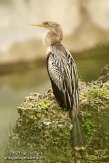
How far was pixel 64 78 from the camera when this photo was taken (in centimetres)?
496

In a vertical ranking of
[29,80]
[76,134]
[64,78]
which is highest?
[64,78]

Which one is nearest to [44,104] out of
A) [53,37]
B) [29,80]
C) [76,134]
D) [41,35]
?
[76,134]

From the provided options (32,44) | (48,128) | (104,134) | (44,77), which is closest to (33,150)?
(48,128)

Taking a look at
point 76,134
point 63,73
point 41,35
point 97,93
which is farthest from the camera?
point 41,35

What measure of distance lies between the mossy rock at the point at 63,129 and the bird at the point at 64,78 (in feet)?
0.24

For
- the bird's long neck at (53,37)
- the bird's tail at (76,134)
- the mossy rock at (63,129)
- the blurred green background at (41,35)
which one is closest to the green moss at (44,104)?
the mossy rock at (63,129)

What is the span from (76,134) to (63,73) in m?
0.47

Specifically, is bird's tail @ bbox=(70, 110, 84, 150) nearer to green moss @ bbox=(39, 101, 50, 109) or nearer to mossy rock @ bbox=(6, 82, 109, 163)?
mossy rock @ bbox=(6, 82, 109, 163)

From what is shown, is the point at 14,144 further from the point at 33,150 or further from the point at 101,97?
the point at 101,97

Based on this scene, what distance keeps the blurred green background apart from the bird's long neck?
348 cm

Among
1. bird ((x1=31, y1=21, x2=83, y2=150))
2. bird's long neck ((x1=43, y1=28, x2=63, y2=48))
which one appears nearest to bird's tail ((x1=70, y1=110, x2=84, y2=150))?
bird ((x1=31, y1=21, x2=83, y2=150))

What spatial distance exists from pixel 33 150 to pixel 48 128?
0.21 m

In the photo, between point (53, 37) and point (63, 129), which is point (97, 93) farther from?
point (53, 37)

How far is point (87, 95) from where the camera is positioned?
5133mm
